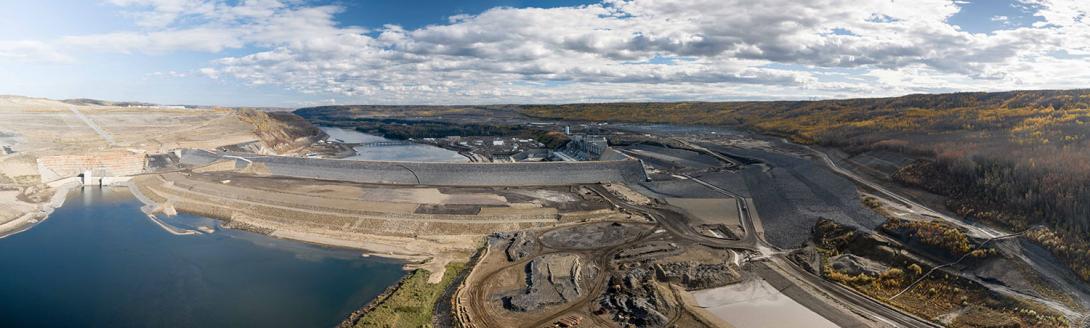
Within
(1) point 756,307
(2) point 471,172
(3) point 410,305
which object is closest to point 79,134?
(2) point 471,172

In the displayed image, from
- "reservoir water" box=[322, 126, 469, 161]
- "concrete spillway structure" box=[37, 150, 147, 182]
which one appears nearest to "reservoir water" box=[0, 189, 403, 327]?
"concrete spillway structure" box=[37, 150, 147, 182]

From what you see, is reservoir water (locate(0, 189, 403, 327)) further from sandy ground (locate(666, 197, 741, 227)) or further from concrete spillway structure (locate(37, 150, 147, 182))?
sandy ground (locate(666, 197, 741, 227))

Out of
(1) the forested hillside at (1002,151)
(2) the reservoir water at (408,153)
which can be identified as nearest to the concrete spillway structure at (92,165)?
(2) the reservoir water at (408,153)

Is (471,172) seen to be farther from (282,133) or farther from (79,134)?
(282,133)

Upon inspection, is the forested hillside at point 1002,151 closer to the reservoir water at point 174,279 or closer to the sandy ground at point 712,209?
the sandy ground at point 712,209

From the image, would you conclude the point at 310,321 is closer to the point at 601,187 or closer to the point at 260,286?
the point at 260,286

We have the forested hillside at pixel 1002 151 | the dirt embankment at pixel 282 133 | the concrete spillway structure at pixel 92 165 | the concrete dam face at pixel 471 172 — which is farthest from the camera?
the dirt embankment at pixel 282 133

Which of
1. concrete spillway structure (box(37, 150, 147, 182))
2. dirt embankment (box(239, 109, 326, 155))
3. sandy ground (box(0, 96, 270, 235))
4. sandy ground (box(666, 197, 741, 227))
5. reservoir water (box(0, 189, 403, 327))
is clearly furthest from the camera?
dirt embankment (box(239, 109, 326, 155))
